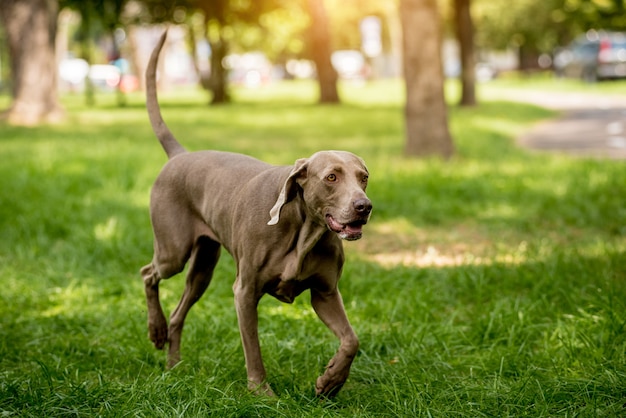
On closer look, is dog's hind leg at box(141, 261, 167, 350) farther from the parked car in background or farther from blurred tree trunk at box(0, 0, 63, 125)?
the parked car in background

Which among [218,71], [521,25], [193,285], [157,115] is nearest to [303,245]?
[193,285]

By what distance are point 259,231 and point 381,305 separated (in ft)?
6.55

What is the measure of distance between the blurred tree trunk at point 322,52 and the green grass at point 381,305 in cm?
1783

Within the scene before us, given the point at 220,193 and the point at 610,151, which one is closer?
the point at 220,193

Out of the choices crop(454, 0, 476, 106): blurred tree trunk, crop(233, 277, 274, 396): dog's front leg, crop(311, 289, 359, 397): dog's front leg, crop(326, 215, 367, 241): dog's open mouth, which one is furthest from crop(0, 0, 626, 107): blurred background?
crop(326, 215, 367, 241): dog's open mouth

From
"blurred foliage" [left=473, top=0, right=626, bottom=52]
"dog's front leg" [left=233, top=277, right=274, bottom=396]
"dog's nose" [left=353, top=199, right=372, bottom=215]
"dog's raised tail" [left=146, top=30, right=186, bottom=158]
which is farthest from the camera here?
"blurred foliage" [left=473, top=0, right=626, bottom=52]

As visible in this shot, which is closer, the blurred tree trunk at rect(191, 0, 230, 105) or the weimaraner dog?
the weimaraner dog

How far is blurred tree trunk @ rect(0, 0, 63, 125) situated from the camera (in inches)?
733

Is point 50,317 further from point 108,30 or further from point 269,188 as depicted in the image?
point 108,30

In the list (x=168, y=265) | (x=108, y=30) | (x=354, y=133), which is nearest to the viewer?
(x=168, y=265)

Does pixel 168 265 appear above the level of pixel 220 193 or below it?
below

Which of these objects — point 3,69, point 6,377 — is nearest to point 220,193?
point 6,377

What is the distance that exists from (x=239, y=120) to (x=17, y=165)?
36.7 feet

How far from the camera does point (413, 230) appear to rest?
8.82 meters
